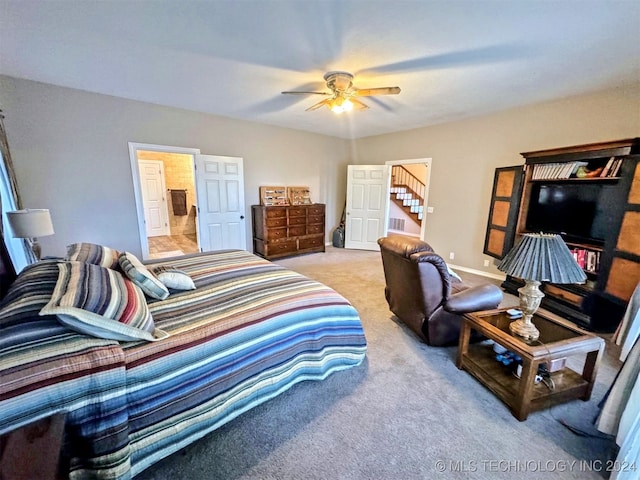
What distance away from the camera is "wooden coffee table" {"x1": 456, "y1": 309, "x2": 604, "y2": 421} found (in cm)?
160

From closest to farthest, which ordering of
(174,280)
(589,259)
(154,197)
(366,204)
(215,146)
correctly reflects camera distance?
1. (174,280)
2. (589,259)
3. (215,146)
4. (366,204)
5. (154,197)

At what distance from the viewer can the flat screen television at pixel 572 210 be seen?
2898 mm

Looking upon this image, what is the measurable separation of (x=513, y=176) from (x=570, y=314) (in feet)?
5.97

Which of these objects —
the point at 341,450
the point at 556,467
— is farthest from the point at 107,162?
the point at 556,467

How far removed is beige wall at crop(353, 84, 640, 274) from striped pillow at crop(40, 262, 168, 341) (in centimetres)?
484

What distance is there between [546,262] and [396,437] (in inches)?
53.7

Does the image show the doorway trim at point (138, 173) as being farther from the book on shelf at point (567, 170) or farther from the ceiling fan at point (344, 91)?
the book on shelf at point (567, 170)

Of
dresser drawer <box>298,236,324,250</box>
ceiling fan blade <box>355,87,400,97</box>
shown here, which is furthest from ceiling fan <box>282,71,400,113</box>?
dresser drawer <box>298,236,324,250</box>

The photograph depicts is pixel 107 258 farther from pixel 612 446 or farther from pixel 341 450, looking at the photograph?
pixel 612 446

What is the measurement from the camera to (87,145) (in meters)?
3.45

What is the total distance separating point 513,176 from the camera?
3586 mm

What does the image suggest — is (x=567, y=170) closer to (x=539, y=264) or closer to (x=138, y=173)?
(x=539, y=264)

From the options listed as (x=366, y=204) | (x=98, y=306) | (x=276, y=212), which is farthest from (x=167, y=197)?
(x=98, y=306)

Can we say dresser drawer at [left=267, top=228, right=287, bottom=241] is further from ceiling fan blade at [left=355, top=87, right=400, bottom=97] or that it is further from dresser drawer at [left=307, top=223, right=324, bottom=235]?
ceiling fan blade at [left=355, top=87, right=400, bottom=97]
